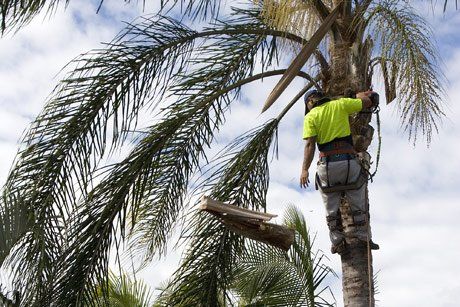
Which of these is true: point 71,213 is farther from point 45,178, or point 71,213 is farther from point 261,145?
point 261,145

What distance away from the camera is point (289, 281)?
10.0 m

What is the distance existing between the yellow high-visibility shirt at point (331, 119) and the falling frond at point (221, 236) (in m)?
1.25

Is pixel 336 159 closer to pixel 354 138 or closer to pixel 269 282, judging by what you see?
pixel 354 138

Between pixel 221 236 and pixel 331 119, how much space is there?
170 cm

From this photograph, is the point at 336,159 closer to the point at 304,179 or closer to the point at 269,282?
the point at 304,179

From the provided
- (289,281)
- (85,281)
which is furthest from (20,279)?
(289,281)

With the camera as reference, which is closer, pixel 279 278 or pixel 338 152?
pixel 338 152

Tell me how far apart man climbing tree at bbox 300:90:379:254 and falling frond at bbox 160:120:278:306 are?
3.78ft

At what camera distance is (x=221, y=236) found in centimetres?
797

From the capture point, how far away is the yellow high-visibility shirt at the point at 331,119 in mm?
6898

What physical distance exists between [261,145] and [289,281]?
2.37 m

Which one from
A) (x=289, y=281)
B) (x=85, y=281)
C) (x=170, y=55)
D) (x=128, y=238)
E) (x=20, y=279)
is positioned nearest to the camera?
(x=20, y=279)

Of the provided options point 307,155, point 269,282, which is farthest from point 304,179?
point 269,282

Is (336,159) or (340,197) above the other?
(336,159)
